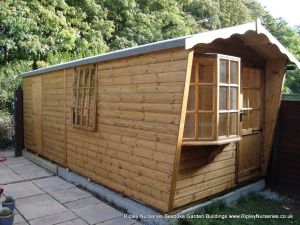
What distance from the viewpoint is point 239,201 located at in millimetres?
5414

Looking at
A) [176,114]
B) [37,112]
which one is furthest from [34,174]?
[176,114]

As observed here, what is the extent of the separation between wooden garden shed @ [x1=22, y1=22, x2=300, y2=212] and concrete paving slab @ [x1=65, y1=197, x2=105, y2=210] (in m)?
0.34

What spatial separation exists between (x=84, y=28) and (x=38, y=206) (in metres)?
12.8

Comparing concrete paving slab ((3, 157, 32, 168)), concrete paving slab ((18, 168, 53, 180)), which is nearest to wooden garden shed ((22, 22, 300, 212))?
concrete paving slab ((18, 168, 53, 180))

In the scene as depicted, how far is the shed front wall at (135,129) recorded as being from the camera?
411 centimetres

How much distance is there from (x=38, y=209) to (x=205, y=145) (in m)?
2.69

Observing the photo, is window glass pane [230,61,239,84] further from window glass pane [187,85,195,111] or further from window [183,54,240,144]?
window glass pane [187,85,195,111]

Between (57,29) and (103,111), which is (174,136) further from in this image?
(57,29)

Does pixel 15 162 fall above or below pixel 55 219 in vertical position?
above

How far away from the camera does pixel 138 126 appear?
4641 mm

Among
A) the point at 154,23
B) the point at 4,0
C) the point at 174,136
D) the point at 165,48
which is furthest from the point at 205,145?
the point at 154,23

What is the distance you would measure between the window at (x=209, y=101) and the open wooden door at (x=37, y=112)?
15.9ft

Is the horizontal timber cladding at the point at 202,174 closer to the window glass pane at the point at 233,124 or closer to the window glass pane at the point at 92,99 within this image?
the window glass pane at the point at 233,124

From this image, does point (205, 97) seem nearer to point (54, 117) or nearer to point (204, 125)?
point (204, 125)
